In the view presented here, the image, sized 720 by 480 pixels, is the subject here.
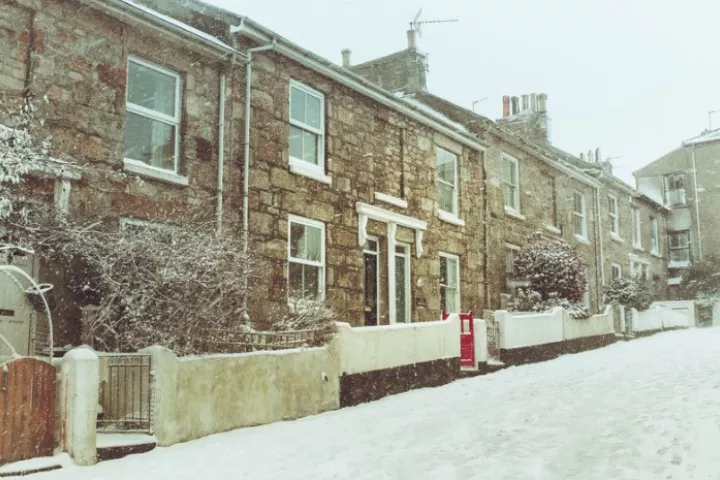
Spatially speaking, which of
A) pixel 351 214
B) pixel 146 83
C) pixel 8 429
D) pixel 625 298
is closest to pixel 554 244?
pixel 625 298

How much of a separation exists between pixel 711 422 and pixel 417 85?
14292mm

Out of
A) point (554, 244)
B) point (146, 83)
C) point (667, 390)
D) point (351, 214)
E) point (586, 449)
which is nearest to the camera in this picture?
point (586, 449)

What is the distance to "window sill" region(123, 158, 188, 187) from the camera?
396 inches

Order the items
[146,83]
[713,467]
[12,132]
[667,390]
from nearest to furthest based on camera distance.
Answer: [713,467]
[12,132]
[667,390]
[146,83]

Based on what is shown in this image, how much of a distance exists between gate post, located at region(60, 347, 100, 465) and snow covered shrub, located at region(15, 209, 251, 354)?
4.41 ft

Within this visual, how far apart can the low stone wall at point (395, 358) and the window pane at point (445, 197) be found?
4387mm

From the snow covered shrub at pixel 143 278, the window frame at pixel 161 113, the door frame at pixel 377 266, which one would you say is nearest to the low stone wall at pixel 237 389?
the snow covered shrub at pixel 143 278

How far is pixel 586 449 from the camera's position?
649 centimetres

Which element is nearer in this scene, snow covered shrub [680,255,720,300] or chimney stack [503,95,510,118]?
chimney stack [503,95,510,118]

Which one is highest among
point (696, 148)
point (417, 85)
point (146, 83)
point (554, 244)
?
point (696, 148)

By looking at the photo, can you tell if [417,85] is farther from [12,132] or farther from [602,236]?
[12,132]

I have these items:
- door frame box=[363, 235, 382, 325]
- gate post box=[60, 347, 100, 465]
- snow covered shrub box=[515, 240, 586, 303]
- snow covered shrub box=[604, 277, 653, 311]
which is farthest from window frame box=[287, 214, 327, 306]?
snow covered shrub box=[604, 277, 653, 311]

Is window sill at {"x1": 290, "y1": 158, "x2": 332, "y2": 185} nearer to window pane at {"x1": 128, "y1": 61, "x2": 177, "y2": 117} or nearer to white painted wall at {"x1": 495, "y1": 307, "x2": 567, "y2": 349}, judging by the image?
window pane at {"x1": 128, "y1": 61, "x2": 177, "y2": 117}

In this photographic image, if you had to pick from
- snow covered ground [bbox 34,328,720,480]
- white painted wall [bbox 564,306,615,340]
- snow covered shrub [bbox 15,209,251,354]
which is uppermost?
snow covered shrub [bbox 15,209,251,354]
